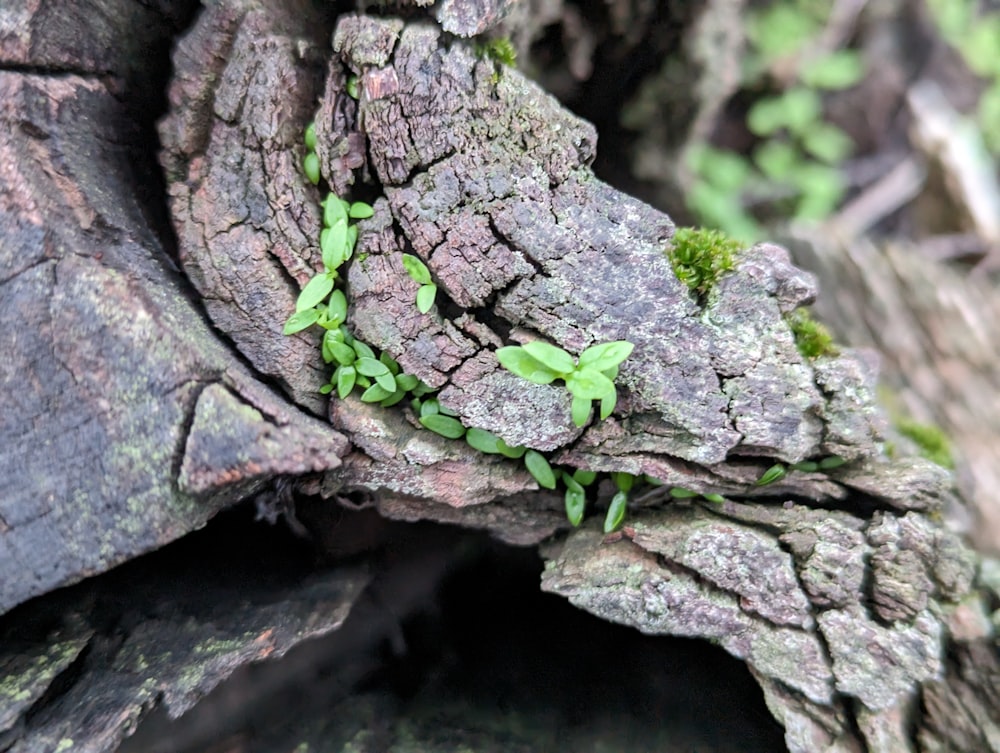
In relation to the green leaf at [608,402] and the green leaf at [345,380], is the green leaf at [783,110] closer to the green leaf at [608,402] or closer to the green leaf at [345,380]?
the green leaf at [608,402]

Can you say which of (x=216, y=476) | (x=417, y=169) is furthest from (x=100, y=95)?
(x=216, y=476)

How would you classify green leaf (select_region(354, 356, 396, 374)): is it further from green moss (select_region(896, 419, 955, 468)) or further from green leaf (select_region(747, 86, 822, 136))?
green leaf (select_region(747, 86, 822, 136))

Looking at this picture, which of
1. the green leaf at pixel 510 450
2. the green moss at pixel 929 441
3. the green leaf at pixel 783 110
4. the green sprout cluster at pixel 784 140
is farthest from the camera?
the green leaf at pixel 783 110

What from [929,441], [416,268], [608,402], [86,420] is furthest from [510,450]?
[929,441]

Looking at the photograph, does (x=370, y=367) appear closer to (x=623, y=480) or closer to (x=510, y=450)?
(x=510, y=450)

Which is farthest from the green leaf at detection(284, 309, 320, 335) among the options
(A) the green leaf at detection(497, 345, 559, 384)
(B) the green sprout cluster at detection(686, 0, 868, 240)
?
(B) the green sprout cluster at detection(686, 0, 868, 240)

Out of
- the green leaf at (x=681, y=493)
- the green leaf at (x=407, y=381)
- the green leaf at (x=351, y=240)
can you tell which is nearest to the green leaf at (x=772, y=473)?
the green leaf at (x=681, y=493)

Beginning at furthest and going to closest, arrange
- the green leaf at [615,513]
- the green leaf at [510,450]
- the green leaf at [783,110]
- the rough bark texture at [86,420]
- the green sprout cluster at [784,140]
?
1. the green leaf at [783,110]
2. the green sprout cluster at [784,140]
3. the green leaf at [615,513]
4. the green leaf at [510,450]
5. the rough bark texture at [86,420]
